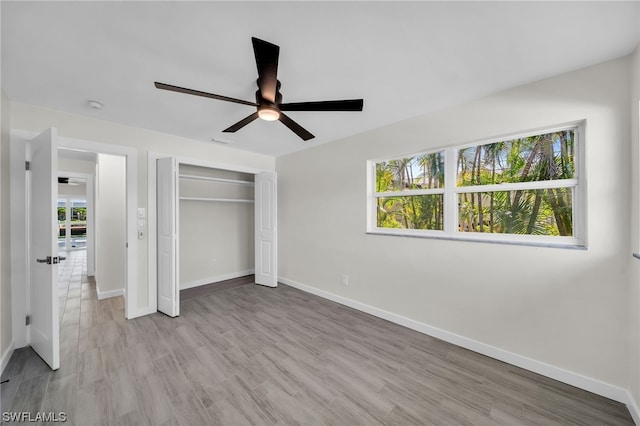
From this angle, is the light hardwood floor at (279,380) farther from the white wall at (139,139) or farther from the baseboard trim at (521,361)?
the white wall at (139,139)

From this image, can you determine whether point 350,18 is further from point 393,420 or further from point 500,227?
point 393,420

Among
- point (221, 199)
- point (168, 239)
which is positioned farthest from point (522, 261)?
point (221, 199)

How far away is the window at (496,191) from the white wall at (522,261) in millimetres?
152

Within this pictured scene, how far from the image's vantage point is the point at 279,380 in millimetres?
1946

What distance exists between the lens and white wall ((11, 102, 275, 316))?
248 cm

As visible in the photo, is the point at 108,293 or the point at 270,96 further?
the point at 108,293

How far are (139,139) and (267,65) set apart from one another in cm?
266

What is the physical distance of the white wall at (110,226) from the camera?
3.89 m

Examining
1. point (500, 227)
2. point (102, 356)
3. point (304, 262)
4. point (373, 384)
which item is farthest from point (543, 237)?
point (102, 356)

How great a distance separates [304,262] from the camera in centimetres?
414

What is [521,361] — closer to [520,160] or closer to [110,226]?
[520,160]

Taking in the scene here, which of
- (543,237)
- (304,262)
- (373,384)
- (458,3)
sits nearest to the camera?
(458,3)

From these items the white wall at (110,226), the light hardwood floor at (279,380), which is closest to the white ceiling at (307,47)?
the white wall at (110,226)

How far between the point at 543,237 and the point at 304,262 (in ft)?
10.2
